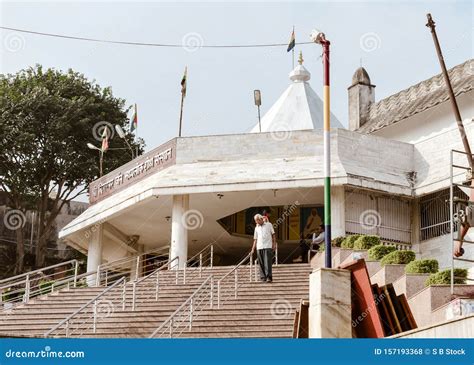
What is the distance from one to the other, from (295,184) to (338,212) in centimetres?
132

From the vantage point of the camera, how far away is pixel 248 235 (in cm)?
3002

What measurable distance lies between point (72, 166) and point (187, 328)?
2323 cm

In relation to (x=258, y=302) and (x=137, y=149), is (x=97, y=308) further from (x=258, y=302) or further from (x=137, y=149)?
(x=137, y=149)

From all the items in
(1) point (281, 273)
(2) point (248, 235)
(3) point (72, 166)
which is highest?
(3) point (72, 166)

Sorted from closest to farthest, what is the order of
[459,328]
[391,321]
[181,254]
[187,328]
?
1. [459,328]
2. [391,321]
3. [187,328]
4. [181,254]

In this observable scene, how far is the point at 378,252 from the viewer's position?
20.0 meters

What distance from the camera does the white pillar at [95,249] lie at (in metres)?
28.6

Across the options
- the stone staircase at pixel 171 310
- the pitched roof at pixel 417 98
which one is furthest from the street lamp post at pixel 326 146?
the pitched roof at pixel 417 98

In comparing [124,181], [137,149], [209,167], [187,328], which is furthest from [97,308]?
[137,149]

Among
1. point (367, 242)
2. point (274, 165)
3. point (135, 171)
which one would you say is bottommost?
point (367, 242)

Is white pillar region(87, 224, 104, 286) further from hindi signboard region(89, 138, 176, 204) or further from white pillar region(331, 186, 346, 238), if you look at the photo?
white pillar region(331, 186, 346, 238)

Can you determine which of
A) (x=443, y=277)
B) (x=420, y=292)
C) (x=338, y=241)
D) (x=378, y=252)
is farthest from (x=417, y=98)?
(x=420, y=292)

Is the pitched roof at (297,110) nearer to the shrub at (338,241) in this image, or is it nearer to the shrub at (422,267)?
the shrub at (338,241)

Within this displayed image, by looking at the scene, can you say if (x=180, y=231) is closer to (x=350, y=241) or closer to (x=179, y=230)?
(x=179, y=230)
